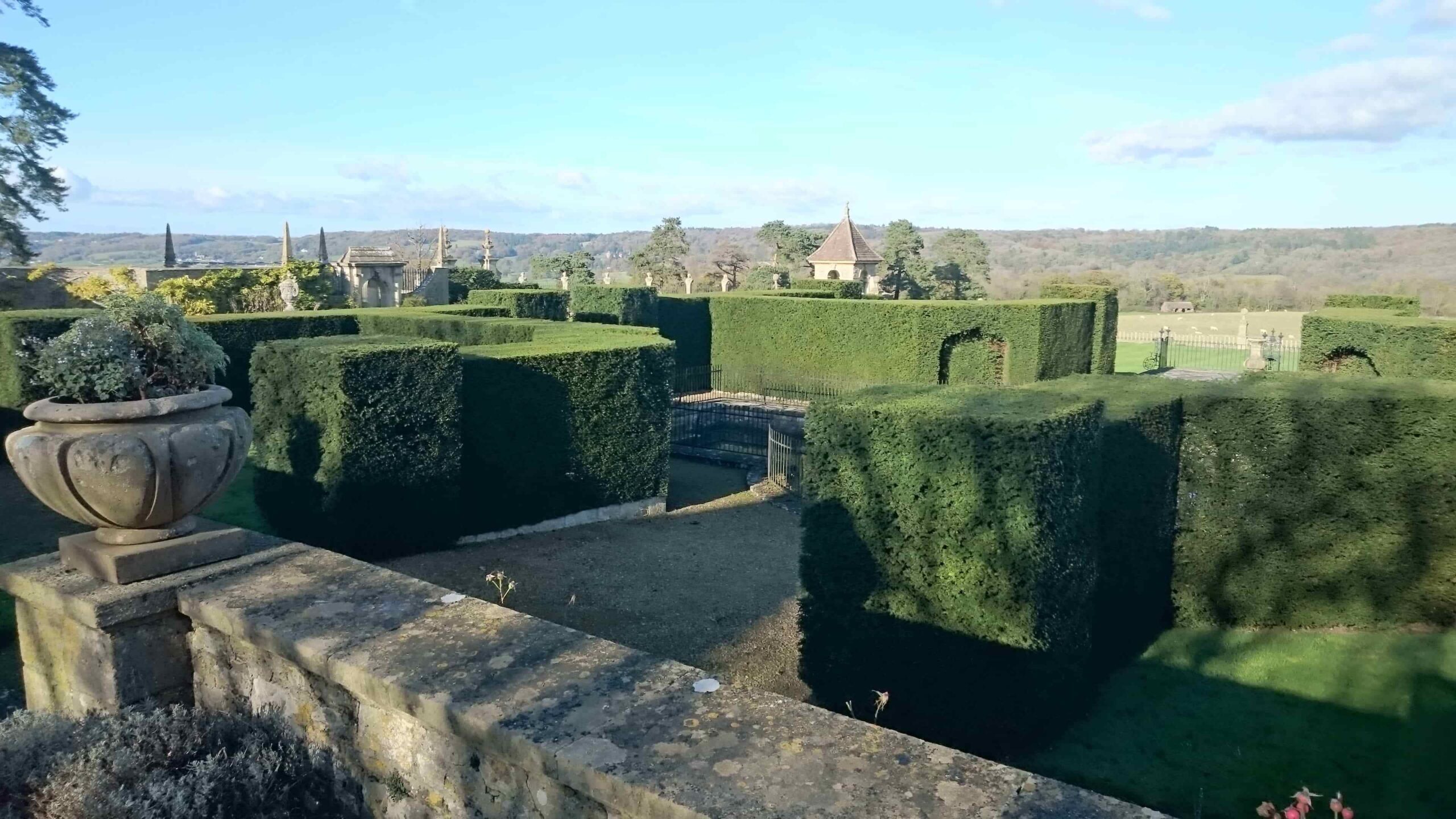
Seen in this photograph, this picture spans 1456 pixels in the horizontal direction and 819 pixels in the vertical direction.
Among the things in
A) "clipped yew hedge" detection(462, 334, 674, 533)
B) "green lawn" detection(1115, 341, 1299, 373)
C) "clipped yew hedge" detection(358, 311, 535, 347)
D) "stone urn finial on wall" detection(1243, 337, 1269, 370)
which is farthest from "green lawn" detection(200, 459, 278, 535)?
"green lawn" detection(1115, 341, 1299, 373)

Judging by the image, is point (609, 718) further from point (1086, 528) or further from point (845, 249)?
point (845, 249)

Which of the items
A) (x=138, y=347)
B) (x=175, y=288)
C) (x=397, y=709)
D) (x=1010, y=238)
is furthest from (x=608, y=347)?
(x=1010, y=238)

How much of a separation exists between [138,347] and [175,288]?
21766mm

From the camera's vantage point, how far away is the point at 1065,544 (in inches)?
255

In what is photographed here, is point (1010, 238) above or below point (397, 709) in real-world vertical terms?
above

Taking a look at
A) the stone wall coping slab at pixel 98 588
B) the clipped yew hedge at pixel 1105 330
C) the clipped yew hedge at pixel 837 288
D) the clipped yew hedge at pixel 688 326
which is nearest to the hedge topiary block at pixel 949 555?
the stone wall coping slab at pixel 98 588

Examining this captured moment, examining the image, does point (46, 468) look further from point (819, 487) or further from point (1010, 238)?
point (1010, 238)

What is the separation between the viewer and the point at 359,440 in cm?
1026

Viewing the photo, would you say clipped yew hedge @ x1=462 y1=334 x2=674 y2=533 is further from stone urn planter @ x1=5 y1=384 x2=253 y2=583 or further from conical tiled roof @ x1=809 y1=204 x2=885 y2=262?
conical tiled roof @ x1=809 y1=204 x2=885 y2=262

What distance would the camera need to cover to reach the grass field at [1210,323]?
44562 mm

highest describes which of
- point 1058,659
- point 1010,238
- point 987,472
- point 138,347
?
point 1010,238

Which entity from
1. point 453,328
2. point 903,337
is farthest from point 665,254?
point 453,328

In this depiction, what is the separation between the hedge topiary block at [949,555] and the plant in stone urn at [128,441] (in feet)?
13.3

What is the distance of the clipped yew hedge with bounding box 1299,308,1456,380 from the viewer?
15.8m
